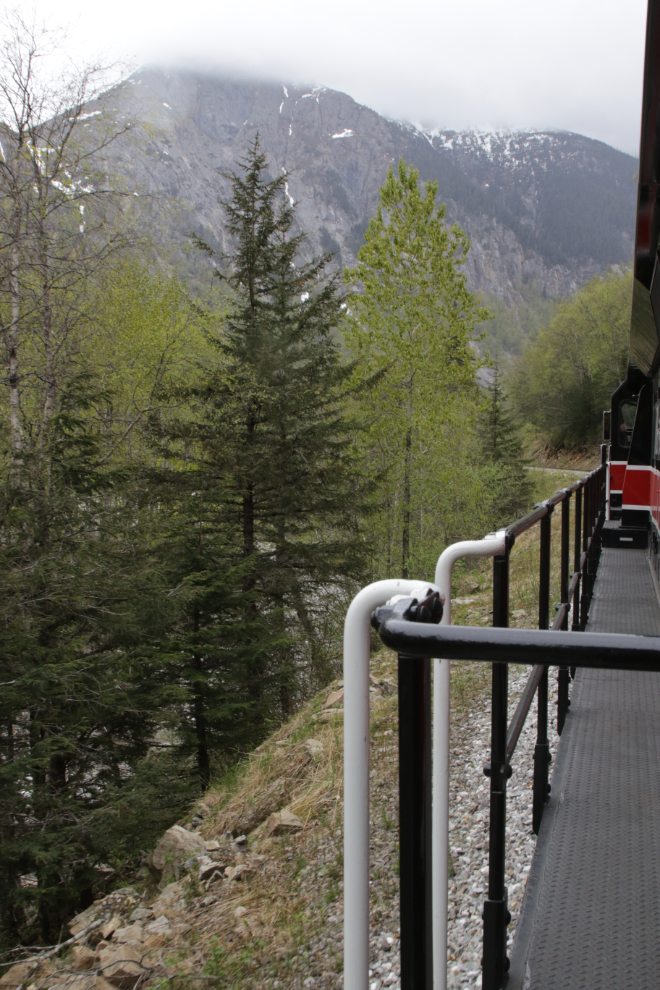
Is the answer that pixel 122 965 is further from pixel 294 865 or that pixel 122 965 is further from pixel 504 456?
pixel 504 456

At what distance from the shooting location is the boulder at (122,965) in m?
3.40

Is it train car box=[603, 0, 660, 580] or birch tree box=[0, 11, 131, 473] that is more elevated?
birch tree box=[0, 11, 131, 473]

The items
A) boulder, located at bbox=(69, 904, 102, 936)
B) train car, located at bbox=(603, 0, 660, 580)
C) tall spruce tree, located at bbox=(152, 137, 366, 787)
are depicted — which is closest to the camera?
train car, located at bbox=(603, 0, 660, 580)

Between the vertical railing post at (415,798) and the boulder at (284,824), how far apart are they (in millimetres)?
3917

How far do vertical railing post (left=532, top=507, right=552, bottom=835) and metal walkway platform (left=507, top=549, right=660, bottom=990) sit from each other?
2.1 inches

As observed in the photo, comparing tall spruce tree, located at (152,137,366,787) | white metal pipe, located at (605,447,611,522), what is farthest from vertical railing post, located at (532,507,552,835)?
tall spruce tree, located at (152,137,366,787)

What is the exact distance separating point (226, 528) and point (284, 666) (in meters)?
2.98

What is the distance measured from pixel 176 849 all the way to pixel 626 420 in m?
8.59

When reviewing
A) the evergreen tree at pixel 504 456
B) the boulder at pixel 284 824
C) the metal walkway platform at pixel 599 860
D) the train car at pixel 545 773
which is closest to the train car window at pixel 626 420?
the train car at pixel 545 773

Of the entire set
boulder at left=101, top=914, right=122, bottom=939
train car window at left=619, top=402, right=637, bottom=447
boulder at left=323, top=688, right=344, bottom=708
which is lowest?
boulder at left=101, top=914, right=122, bottom=939

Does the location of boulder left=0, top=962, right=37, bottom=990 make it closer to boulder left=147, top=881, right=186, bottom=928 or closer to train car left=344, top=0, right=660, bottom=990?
boulder left=147, top=881, right=186, bottom=928

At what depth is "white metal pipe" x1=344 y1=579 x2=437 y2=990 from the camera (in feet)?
3.04

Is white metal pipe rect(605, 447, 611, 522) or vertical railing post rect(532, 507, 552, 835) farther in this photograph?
white metal pipe rect(605, 447, 611, 522)

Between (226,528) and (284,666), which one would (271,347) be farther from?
(284,666)
